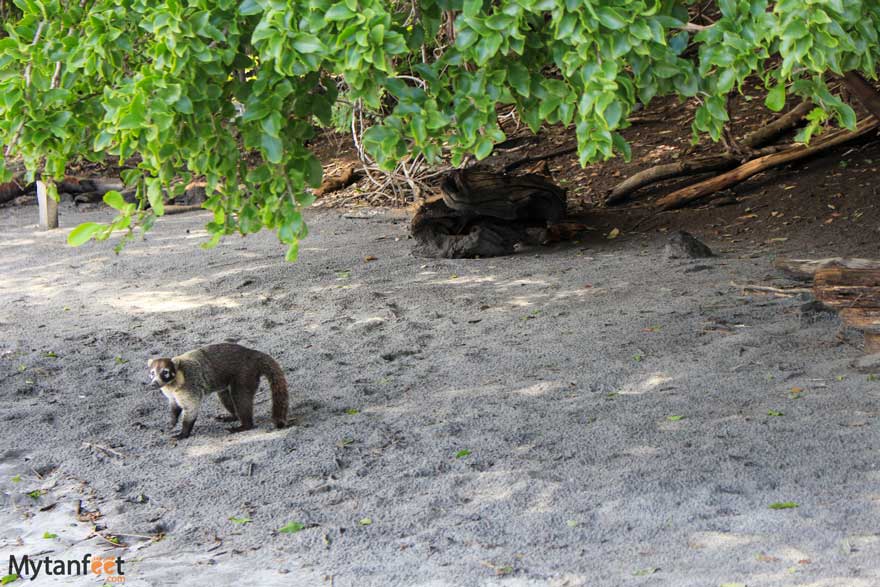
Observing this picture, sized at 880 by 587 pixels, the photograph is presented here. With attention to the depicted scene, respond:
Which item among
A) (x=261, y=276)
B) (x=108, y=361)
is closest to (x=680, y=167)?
(x=261, y=276)

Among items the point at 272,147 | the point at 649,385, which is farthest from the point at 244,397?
the point at 649,385

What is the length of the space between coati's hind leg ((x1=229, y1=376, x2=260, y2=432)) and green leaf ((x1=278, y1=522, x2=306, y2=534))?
50.4 inches

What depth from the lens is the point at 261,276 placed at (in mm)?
9227

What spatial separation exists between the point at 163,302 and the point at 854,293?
575cm

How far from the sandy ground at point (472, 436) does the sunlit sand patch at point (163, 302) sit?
0.03 meters

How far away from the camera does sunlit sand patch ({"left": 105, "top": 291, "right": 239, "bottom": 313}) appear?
8383 mm

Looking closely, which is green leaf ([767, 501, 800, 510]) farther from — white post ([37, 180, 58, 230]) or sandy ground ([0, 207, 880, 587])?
white post ([37, 180, 58, 230])

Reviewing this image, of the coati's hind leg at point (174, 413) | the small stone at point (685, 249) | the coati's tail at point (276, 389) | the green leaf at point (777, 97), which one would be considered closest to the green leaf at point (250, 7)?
the green leaf at point (777, 97)

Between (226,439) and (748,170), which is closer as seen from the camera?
(226,439)

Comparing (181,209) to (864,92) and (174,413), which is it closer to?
(174,413)

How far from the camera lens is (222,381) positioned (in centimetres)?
525

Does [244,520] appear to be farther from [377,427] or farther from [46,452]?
[46,452]

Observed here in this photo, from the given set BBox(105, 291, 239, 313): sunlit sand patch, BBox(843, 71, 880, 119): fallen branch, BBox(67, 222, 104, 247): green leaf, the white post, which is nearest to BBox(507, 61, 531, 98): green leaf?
BBox(67, 222, 104, 247): green leaf

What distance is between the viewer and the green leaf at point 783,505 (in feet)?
12.7
